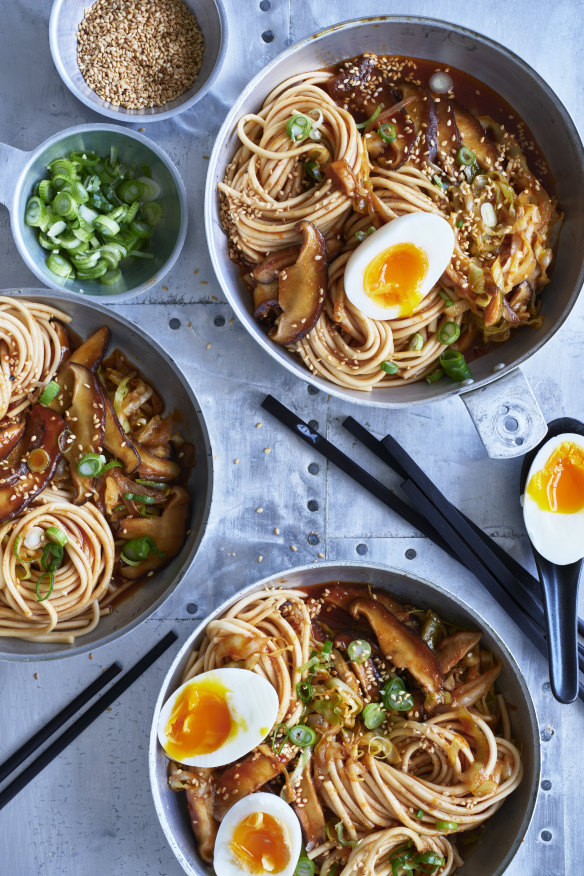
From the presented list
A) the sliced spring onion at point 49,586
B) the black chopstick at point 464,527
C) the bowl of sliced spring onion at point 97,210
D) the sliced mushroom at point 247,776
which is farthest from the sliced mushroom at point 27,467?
the sliced mushroom at point 247,776

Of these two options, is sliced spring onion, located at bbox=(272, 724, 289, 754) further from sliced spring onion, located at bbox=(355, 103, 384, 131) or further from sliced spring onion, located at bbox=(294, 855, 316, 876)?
sliced spring onion, located at bbox=(355, 103, 384, 131)

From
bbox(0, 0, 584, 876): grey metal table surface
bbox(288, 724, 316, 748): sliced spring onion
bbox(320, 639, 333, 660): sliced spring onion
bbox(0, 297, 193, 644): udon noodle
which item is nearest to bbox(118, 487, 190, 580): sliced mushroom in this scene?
bbox(0, 297, 193, 644): udon noodle

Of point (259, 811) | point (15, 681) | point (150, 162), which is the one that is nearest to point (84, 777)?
point (15, 681)

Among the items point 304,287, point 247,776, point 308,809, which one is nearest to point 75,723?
point 247,776

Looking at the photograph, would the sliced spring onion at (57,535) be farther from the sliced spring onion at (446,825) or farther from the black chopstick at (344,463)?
the sliced spring onion at (446,825)

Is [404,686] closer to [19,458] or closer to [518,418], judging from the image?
[518,418]
